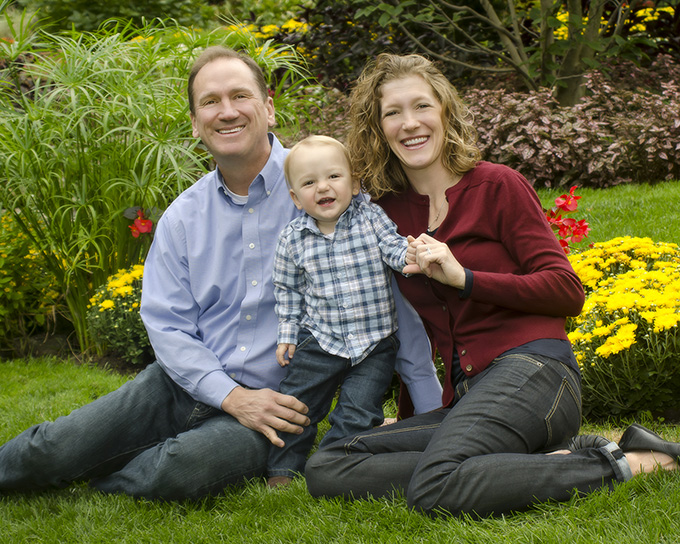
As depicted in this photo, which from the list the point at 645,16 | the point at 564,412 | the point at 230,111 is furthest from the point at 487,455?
the point at 645,16

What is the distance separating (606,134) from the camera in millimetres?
6523

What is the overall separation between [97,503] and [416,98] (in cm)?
182

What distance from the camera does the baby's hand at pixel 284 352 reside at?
2668 mm

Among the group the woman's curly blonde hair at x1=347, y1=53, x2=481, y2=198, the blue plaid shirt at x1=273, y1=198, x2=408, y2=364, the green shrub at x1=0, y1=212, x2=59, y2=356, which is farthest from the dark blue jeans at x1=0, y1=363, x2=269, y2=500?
the green shrub at x1=0, y1=212, x2=59, y2=356

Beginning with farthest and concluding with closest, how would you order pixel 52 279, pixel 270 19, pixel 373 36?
pixel 270 19 < pixel 373 36 < pixel 52 279

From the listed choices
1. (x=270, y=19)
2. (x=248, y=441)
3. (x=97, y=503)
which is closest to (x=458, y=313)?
(x=248, y=441)

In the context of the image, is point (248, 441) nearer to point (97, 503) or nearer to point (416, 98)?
point (97, 503)

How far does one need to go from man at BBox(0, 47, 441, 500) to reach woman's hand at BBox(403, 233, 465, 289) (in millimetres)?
397

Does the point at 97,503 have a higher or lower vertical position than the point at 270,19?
lower

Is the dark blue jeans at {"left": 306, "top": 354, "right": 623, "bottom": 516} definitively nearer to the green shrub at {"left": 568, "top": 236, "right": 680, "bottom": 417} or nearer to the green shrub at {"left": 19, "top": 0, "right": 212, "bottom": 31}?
the green shrub at {"left": 568, "top": 236, "right": 680, "bottom": 417}

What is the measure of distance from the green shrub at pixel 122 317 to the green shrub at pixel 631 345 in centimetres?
239

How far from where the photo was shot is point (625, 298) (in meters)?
→ 2.96

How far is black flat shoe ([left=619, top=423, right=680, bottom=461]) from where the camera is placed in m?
2.21

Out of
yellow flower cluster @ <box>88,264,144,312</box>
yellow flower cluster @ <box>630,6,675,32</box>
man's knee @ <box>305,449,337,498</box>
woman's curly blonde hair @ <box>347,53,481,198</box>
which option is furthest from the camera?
yellow flower cluster @ <box>630,6,675,32</box>
